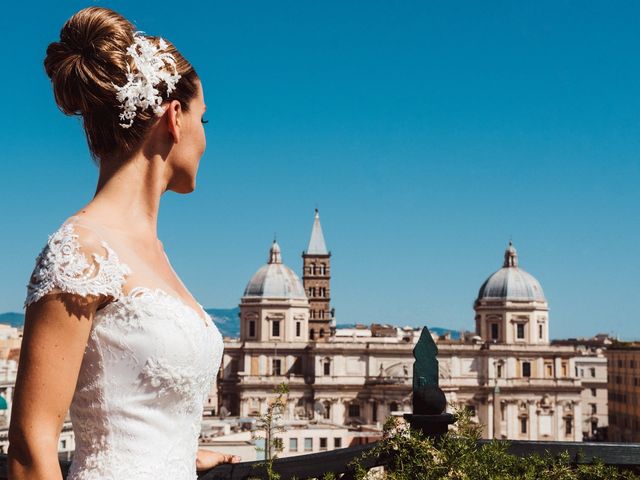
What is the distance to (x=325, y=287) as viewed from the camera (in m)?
Result: 76.0

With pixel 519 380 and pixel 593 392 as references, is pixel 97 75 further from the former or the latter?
pixel 593 392

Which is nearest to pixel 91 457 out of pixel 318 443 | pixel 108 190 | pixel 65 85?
pixel 108 190

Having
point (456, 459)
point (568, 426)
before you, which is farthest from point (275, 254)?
point (456, 459)

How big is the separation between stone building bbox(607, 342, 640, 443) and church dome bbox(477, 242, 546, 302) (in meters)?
6.57

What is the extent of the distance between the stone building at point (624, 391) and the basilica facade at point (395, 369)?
10.8 ft

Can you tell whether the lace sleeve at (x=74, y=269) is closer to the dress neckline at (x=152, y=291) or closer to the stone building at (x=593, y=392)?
the dress neckline at (x=152, y=291)

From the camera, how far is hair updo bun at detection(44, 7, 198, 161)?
224cm

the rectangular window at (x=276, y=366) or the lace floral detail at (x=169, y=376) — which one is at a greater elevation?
the rectangular window at (x=276, y=366)

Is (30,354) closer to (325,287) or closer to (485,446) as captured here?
(485,446)

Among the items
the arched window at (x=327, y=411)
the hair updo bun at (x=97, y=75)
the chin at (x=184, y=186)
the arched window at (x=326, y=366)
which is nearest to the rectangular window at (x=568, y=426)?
the arched window at (x=327, y=411)

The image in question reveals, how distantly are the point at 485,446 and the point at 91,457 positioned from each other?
8.89 feet

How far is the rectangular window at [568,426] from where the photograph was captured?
60906 mm

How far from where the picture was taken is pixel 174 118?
235 centimetres

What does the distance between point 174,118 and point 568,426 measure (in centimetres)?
6247
